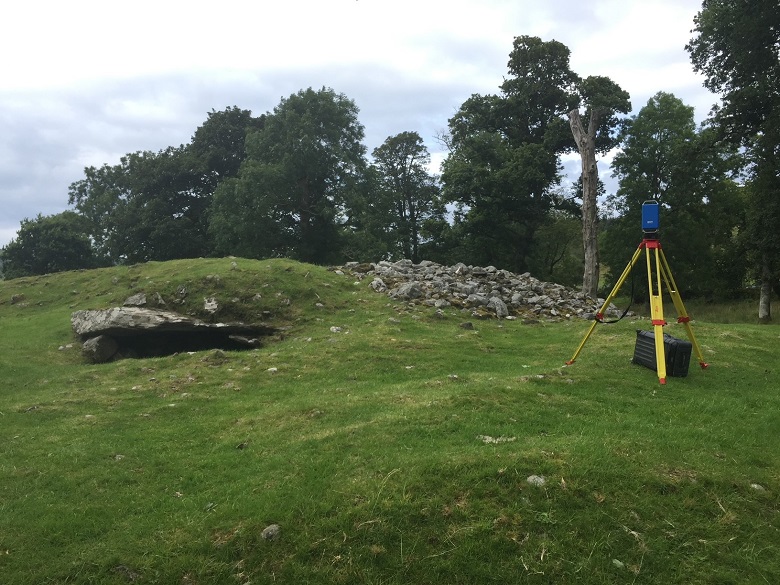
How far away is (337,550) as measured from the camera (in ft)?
16.3

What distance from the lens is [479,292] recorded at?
20062 mm

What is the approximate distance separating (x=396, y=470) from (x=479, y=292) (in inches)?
572

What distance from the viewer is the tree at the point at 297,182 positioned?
36719 mm

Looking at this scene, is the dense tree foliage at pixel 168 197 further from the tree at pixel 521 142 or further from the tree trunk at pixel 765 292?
the tree trunk at pixel 765 292

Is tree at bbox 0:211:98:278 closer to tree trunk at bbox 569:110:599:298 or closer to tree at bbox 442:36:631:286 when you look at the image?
tree at bbox 442:36:631:286

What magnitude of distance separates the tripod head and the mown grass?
9.39 feet

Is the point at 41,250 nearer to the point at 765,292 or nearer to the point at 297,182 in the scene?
the point at 297,182

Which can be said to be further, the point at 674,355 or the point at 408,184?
the point at 408,184

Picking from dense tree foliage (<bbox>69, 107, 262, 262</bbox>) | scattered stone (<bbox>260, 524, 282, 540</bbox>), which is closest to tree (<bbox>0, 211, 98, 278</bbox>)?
dense tree foliage (<bbox>69, 107, 262, 262</bbox>)

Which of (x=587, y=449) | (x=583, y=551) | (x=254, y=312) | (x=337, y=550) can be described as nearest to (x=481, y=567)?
(x=583, y=551)

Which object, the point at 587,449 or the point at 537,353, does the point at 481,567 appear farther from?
the point at 537,353

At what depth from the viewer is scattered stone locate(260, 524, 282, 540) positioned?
204 inches

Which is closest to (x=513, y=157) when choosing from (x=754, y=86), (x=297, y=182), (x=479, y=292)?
(x=754, y=86)

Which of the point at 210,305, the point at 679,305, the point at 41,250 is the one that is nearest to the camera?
the point at 679,305
